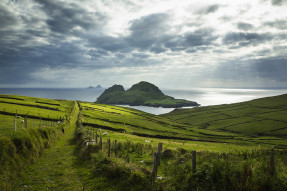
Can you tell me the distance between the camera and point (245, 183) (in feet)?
30.3

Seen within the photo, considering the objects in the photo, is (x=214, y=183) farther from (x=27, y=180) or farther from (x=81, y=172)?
(x=27, y=180)

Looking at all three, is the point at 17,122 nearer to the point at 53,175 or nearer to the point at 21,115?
the point at 21,115

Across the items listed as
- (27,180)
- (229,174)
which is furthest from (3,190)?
(229,174)

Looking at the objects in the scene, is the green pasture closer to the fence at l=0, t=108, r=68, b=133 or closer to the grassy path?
the fence at l=0, t=108, r=68, b=133

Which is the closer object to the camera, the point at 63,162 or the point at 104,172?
the point at 104,172

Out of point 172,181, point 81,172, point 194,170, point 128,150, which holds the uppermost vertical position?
point 194,170

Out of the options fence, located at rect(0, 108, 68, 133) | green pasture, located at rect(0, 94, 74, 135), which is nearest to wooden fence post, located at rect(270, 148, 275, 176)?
green pasture, located at rect(0, 94, 74, 135)

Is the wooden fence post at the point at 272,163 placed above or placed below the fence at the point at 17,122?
above

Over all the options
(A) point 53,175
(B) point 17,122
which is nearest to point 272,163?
(A) point 53,175

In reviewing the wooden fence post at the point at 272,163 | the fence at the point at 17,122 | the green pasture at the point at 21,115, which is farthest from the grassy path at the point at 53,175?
the fence at the point at 17,122

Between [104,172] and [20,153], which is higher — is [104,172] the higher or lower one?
the lower one

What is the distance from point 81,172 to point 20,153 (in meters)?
6.36

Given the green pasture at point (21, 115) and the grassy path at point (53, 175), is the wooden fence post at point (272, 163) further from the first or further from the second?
the green pasture at point (21, 115)

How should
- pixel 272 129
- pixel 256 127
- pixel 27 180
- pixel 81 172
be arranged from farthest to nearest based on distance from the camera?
pixel 256 127 < pixel 272 129 < pixel 81 172 < pixel 27 180
